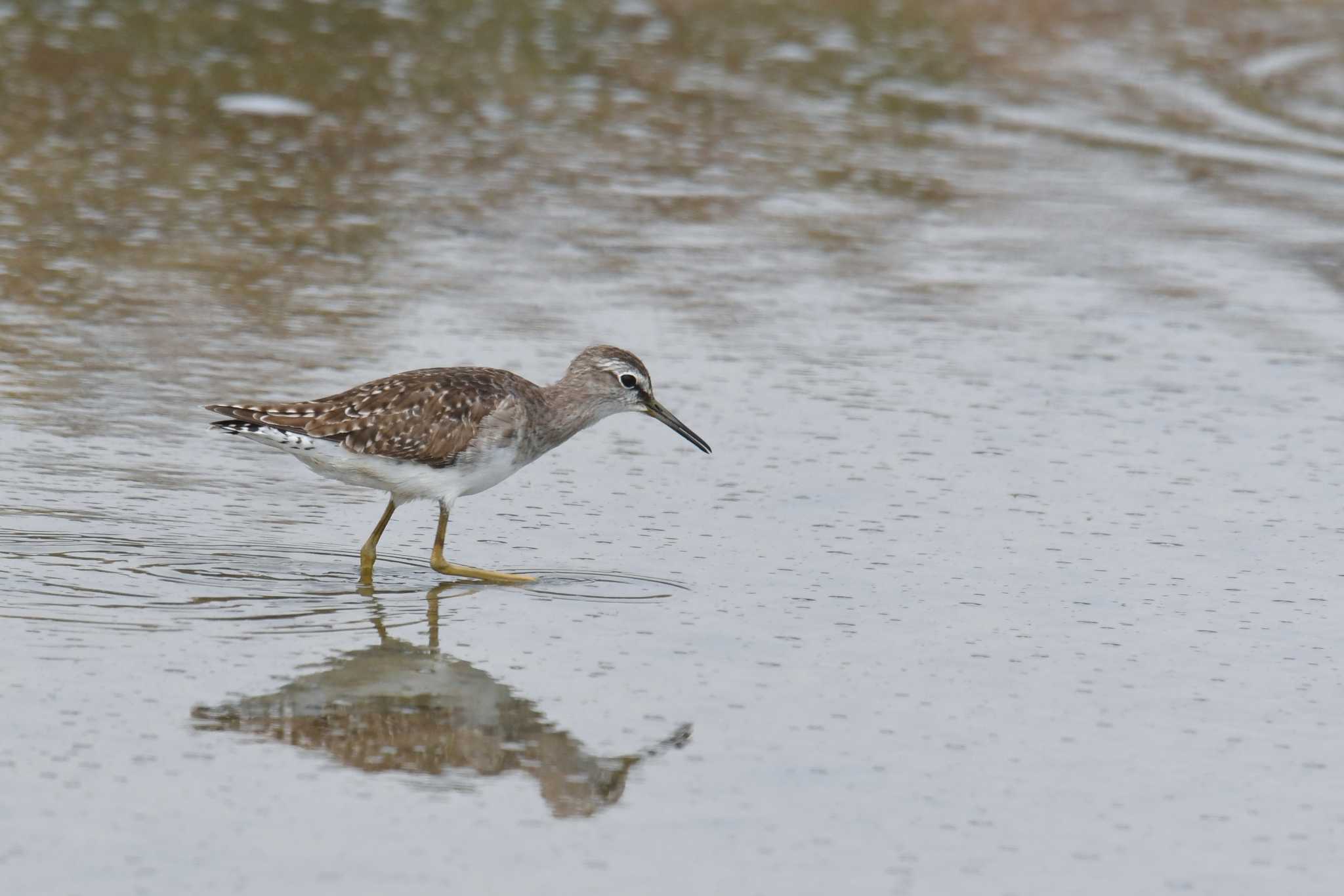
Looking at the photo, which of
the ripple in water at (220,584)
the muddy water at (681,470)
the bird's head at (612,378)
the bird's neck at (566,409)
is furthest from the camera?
the bird's head at (612,378)

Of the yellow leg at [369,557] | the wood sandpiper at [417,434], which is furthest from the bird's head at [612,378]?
the yellow leg at [369,557]

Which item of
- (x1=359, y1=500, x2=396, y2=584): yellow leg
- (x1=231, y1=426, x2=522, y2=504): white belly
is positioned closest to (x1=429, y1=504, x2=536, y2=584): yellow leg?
(x1=231, y1=426, x2=522, y2=504): white belly

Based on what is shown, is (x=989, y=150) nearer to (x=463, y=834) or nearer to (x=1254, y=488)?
(x=1254, y=488)

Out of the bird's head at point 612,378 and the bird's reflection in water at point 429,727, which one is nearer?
the bird's reflection in water at point 429,727

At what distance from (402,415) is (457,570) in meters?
0.71

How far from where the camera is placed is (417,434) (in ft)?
28.8

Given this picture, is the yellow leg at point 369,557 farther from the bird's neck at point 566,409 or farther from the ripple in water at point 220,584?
the bird's neck at point 566,409

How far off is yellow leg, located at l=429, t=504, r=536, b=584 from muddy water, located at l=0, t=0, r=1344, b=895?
0.25 feet

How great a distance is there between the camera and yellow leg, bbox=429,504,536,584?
343 inches

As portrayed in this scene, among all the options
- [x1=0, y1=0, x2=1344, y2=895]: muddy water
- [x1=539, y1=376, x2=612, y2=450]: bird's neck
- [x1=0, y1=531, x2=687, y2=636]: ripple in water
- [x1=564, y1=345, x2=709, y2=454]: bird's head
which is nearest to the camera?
[x1=0, y1=0, x2=1344, y2=895]: muddy water

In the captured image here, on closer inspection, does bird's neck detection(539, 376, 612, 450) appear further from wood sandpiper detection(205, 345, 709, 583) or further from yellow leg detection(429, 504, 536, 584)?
yellow leg detection(429, 504, 536, 584)

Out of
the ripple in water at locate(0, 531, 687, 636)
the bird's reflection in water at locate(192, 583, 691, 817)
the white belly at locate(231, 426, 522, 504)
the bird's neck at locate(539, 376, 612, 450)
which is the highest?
the bird's neck at locate(539, 376, 612, 450)

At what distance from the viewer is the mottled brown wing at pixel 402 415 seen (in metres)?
8.78

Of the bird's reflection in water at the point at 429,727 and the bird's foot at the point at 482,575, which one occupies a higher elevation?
the bird's reflection in water at the point at 429,727
